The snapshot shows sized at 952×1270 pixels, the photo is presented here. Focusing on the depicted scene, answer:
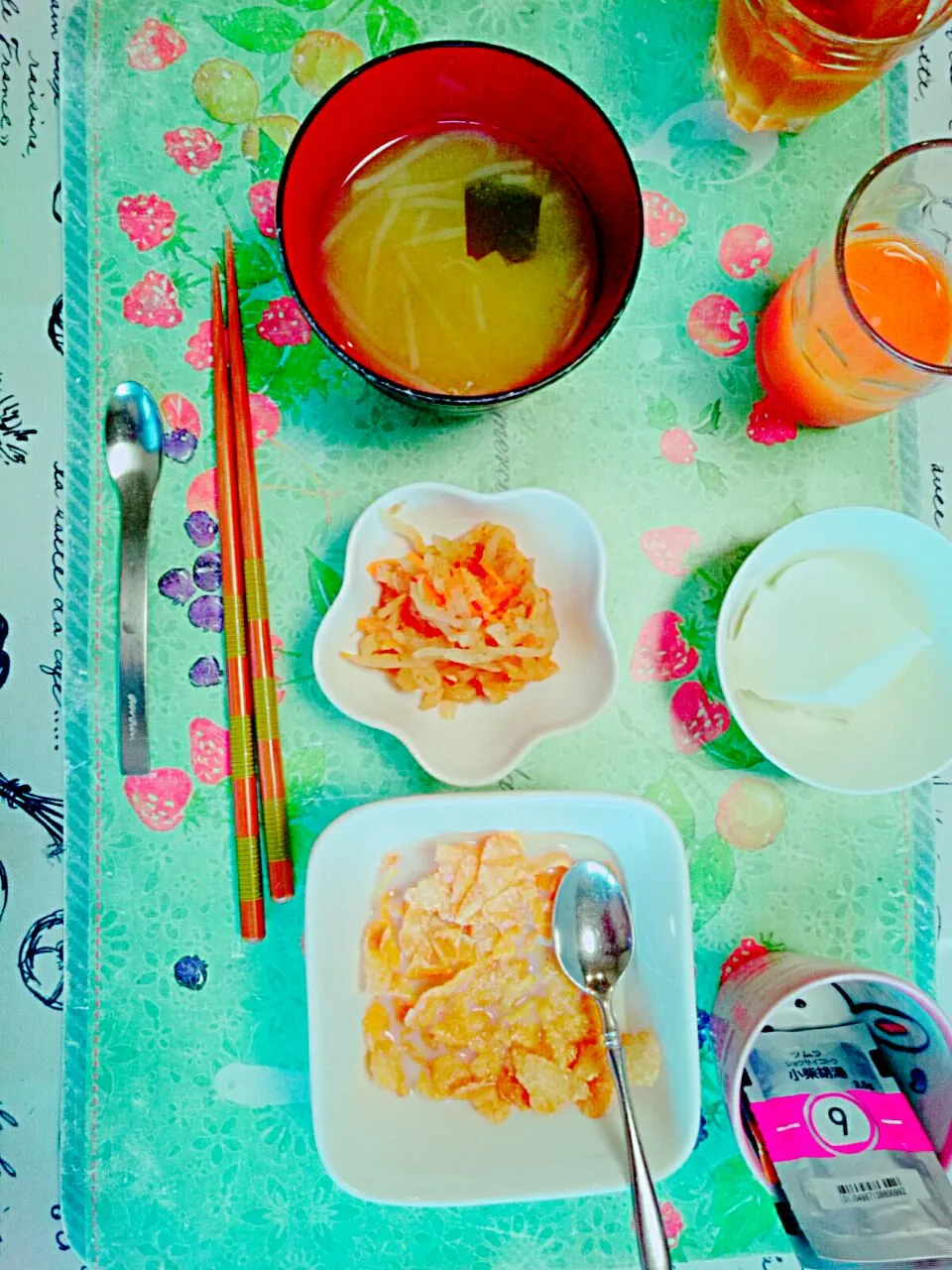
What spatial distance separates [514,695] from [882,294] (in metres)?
0.53

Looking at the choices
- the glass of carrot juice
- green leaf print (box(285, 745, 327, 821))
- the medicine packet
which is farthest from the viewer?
green leaf print (box(285, 745, 327, 821))

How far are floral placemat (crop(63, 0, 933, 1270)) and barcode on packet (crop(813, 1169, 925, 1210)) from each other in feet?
0.56

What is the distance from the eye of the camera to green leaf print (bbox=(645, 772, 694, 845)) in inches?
40.1

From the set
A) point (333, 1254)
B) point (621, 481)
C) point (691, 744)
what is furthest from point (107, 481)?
point (333, 1254)

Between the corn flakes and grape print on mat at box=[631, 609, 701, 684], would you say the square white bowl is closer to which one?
the corn flakes

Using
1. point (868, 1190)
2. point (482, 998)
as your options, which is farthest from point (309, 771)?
point (868, 1190)

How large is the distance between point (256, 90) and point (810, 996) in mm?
→ 1091

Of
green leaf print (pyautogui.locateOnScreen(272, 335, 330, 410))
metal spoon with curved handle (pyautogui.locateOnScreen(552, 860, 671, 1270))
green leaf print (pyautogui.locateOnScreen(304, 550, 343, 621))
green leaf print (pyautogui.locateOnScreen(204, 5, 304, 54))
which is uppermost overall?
green leaf print (pyautogui.locateOnScreen(204, 5, 304, 54))

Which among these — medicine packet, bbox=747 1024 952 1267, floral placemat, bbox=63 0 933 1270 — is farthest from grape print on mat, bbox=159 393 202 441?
medicine packet, bbox=747 1024 952 1267

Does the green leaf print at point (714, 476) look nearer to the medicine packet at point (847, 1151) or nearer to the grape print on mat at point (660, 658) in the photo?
the grape print on mat at point (660, 658)

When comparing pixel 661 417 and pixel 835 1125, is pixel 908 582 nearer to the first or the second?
pixel 661 417

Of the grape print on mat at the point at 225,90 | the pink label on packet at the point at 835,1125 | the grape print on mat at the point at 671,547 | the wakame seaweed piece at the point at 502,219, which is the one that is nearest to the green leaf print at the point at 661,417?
the grape print on mat at the point at 671,547

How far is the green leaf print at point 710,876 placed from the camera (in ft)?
3.32

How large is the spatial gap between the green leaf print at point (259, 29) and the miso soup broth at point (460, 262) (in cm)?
22
